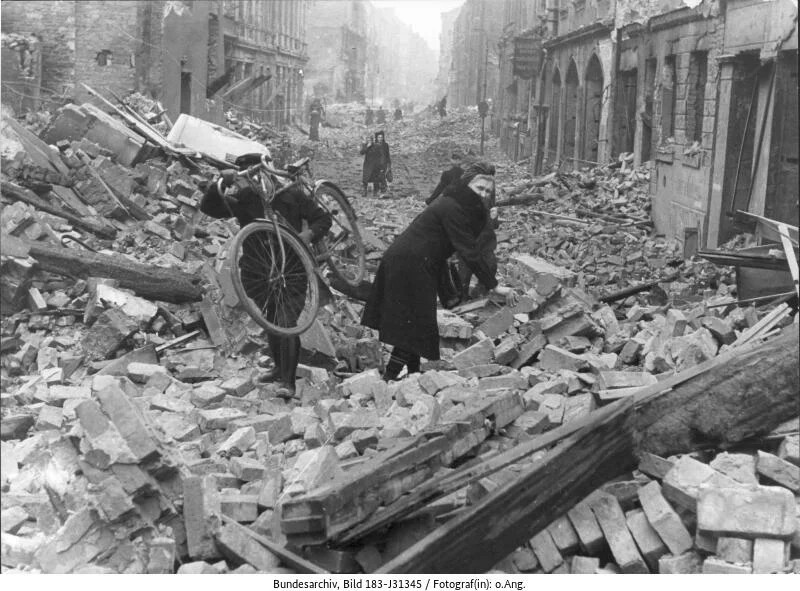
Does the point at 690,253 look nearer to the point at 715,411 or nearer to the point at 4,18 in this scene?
the point at 715,411

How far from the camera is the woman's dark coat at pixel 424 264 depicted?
660 centimetres

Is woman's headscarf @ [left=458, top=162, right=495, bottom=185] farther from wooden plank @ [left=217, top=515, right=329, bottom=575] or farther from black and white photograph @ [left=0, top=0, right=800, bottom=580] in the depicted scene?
wooden plank @ [left=217, top=515, right=329, bottom=575]

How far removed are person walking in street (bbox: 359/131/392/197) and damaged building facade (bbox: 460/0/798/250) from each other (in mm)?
3457

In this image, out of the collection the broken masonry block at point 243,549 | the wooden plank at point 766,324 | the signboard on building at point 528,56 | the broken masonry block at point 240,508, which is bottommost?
the broken masonry block at point 243,549

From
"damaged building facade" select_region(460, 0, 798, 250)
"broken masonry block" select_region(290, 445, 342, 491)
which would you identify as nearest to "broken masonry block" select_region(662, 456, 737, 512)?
"broken masonry block" select_region(290, 445, 342, 491)

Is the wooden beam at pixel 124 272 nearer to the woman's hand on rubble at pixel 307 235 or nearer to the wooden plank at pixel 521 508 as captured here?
the woman's hand on rubble at pixel 307 235

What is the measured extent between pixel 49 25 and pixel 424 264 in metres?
2.94

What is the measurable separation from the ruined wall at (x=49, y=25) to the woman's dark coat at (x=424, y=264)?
8.79 ft

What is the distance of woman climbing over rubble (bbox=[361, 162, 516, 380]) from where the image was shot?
661 centimetres

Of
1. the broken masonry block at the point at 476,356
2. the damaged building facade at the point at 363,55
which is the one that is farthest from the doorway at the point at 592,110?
the broken masonry block at the point at 476,356

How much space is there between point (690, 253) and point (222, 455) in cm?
706

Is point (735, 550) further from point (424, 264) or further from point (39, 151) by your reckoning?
point (39, 151)

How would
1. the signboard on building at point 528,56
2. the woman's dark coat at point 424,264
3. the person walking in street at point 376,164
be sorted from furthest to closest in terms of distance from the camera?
the signboard on building at point 528,56, the person walking in street at point 376,164, the woman's dark coat at point 424,264

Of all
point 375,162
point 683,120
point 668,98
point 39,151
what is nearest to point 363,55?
point 668,98
